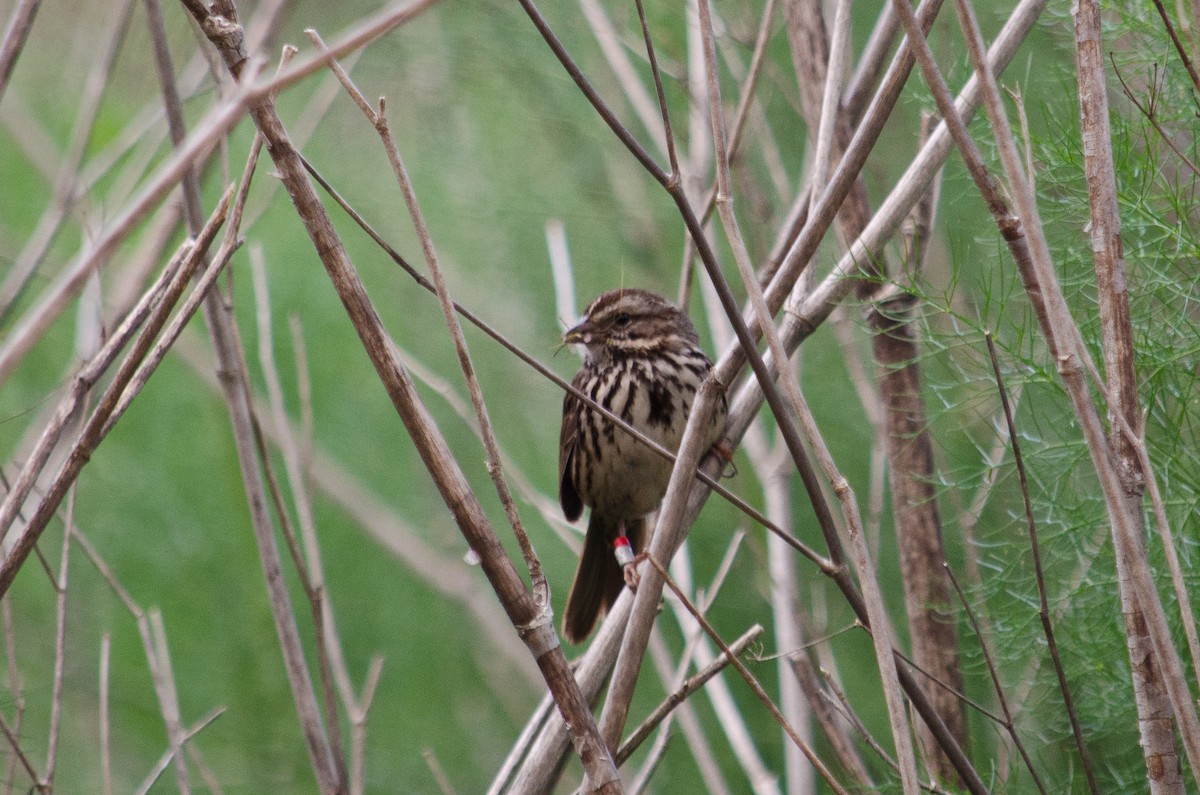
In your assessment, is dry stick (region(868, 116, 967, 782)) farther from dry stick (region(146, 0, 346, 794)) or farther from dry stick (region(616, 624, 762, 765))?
dry stick (region(146, 0, 346, 794))

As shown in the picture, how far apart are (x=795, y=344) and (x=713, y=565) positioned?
260cm

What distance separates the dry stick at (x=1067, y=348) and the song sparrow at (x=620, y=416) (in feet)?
6.09

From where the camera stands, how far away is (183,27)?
4.45 metres

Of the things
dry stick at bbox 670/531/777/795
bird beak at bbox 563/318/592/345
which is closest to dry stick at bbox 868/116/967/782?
dry stick at bbox 670/531/777/795

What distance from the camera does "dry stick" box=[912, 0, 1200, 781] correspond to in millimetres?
1556

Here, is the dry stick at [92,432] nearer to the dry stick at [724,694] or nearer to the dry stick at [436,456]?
the dry stick at [436,456]

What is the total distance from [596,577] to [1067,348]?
8.17 feet

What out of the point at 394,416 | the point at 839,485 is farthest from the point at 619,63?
the point at 394,416

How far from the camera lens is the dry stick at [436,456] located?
5.42 feet

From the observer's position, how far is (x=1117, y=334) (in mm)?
1812

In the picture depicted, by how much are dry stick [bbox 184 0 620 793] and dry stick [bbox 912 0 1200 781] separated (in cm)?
76

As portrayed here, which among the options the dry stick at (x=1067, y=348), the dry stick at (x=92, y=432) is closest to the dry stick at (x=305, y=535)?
the dry stick at (x=92, y=432)

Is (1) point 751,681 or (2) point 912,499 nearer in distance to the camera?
(1) point 751,681

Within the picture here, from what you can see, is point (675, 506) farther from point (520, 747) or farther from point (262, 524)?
point (262, 524)
